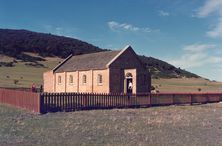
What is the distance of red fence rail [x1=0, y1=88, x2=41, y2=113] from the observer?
902 inches

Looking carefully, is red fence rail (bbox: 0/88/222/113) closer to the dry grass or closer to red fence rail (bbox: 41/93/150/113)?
red fence rail (bbox: 41/93/150/113)

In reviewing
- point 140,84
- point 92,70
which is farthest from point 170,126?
point 92,70

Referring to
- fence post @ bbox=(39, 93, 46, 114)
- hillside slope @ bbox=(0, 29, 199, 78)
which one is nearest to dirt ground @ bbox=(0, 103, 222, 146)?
fence post @ bbox=(39, 93, 46, 114)

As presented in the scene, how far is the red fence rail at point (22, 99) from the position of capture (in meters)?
22.9

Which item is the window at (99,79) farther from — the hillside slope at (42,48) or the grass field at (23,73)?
the hillside slope at (42,48)

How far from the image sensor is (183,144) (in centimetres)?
1211

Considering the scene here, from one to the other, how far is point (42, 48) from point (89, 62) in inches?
3794

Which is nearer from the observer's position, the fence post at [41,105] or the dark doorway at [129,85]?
the fence post at [41,105]

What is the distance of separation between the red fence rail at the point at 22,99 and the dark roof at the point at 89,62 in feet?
39.0

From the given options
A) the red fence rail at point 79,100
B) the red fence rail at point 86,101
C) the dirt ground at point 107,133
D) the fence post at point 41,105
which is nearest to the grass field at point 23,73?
the red fence rail at point 79,100

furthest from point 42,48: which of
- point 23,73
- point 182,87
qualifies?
point 182,87

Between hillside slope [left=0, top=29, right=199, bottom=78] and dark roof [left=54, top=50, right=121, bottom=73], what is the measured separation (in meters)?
54.2

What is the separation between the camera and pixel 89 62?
4416 centimetres

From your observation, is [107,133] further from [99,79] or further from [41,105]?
[99,79]
